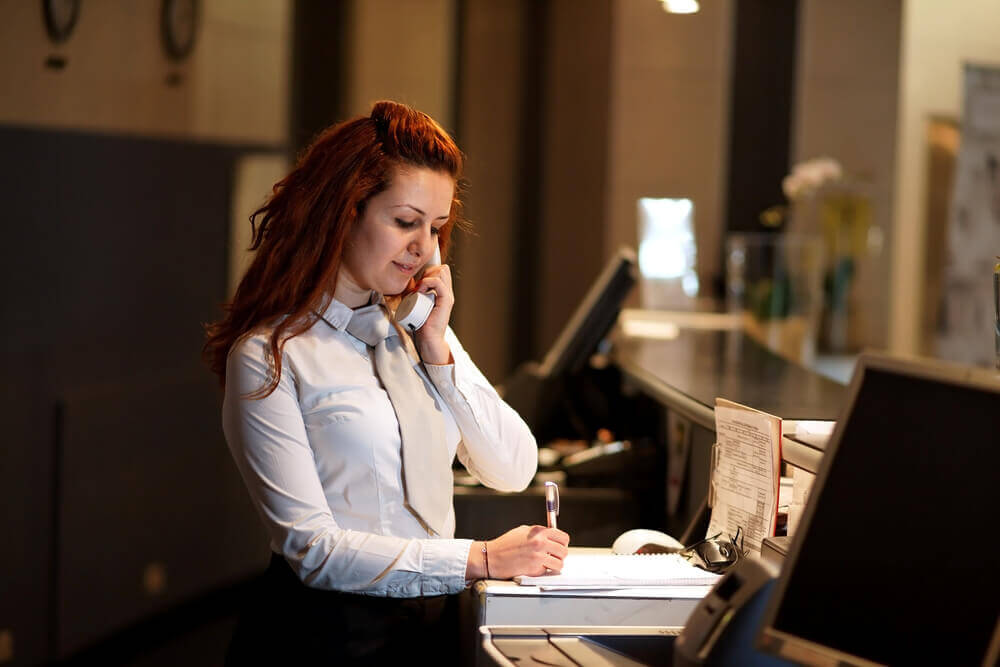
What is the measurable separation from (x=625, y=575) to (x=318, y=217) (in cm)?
75

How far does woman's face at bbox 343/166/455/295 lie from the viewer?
1.96m

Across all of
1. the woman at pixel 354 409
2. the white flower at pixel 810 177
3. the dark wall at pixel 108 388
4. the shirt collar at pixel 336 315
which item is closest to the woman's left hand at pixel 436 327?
the woman at pixel 354 409

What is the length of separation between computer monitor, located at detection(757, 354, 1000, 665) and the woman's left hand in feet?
2.87

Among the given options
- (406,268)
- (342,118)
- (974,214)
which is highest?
(342,118)

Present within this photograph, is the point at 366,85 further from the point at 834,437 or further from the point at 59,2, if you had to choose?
the point at 834,437

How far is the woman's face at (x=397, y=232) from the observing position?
1.96 metres

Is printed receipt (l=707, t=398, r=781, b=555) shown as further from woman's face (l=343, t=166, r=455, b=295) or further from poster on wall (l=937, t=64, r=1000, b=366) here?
poster on wall (l=937, t=64, r=1000, b=366)

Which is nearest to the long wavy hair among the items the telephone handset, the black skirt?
the telephone handset

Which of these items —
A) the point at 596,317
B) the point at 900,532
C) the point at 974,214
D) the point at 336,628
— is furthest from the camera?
the point at 974,214

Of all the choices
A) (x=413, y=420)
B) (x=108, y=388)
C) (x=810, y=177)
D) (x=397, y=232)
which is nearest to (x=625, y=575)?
(x=413, y=420)

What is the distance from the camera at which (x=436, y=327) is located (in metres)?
2.04

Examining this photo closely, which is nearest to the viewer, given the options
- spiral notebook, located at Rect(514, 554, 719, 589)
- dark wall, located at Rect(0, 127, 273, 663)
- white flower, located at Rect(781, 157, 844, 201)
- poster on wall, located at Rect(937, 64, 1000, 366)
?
spiral notebook, located at Rect(514, 554, 719, 589)

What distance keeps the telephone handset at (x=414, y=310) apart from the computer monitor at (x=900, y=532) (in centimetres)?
87

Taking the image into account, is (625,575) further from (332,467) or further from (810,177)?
(810,177)
